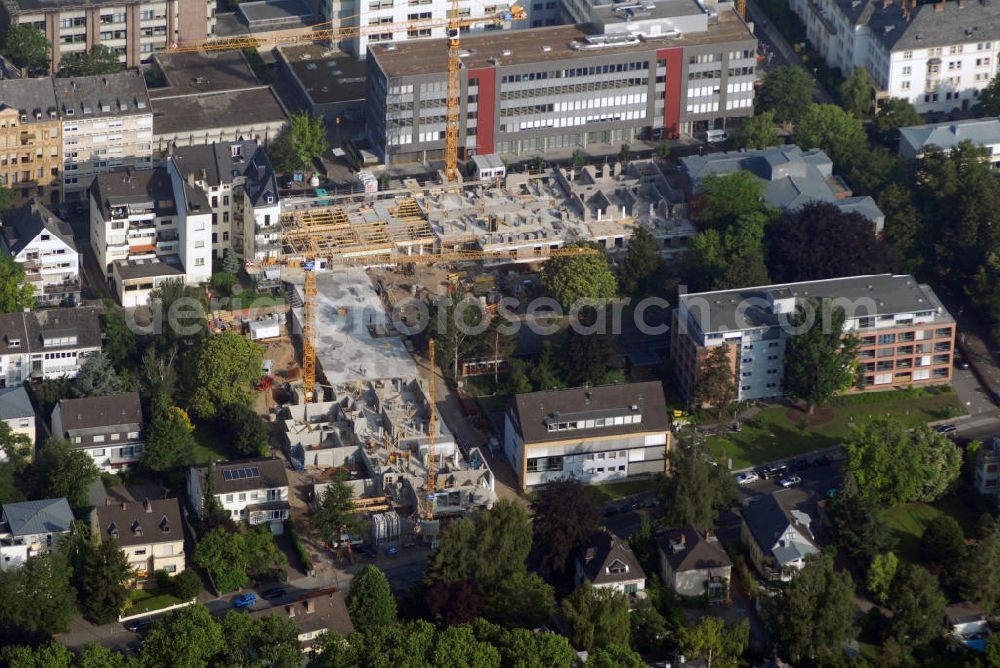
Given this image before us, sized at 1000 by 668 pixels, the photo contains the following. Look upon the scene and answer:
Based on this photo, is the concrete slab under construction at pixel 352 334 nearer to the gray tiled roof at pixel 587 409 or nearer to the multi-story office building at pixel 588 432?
the gray tiled roof at pixel 587 409

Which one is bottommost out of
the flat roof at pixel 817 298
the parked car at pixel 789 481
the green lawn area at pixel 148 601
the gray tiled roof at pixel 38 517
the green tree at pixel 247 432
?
the green lawn area at pixel 148 601

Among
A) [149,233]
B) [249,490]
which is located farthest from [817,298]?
[149,233]

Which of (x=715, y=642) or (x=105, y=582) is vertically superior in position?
(x=105, y=582)

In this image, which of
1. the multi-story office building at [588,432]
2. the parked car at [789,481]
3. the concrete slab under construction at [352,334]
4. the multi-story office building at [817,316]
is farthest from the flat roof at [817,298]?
the concrete slab under construction at [352,334]

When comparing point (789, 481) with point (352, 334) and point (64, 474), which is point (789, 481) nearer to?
point (352, 334)

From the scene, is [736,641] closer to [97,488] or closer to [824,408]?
[824,408]

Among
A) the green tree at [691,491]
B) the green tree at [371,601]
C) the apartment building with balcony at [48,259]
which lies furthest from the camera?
the apartment building with balcony at [48,259]
